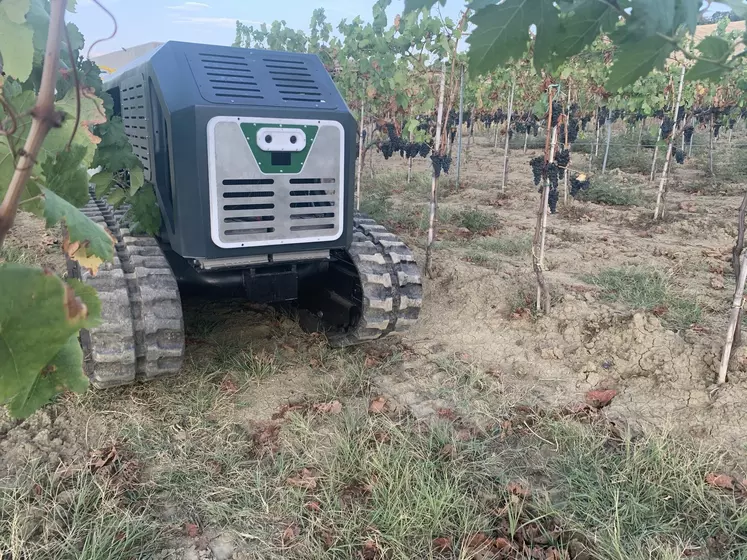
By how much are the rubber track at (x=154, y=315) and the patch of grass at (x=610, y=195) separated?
27.3 feet

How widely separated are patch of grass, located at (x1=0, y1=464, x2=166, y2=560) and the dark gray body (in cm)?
124

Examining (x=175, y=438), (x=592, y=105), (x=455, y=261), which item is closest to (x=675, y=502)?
(x=175, y=438)

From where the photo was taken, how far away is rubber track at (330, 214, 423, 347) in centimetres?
370

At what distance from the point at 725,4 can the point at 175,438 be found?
2.98 meters

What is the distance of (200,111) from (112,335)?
1.19 m

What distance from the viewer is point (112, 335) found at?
2.94m

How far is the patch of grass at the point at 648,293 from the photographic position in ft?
14.7

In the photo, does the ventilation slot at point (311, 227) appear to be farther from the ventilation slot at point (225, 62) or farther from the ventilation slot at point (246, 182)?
the ventilation slot at point (225, 62)

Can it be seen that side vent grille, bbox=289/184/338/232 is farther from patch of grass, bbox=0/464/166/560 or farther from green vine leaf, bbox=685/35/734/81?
green vine leaf, bbox=685/35/734/81

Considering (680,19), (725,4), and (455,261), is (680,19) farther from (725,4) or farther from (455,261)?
(455,261)

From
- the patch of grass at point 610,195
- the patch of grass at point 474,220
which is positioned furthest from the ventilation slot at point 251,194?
the patch of grass at point 610,195

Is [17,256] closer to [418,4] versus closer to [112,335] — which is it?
[112,335]

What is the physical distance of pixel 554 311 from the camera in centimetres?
461

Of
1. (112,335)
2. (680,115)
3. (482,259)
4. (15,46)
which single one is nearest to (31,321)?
(15,46)
